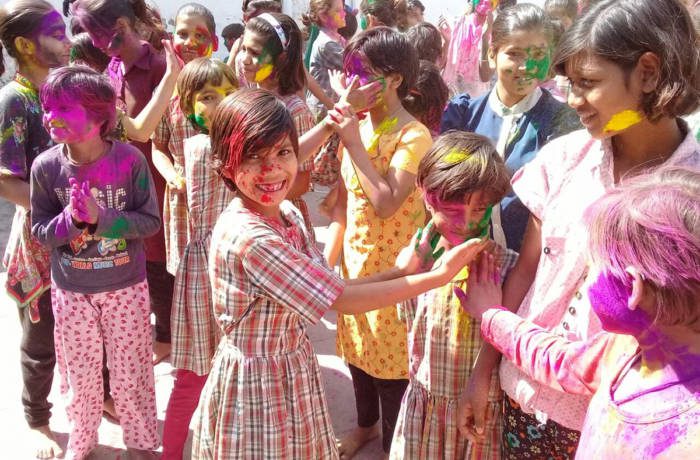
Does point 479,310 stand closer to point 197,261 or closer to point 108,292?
point 197,261

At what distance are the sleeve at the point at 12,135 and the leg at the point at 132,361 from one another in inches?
24.5

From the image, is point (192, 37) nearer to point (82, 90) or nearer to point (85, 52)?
point (85, 52)

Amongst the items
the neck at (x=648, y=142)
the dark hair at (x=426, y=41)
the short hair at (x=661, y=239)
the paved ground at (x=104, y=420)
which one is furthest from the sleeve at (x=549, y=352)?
the dark hair at (x=426, y=41)

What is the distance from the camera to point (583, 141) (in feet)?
4.76

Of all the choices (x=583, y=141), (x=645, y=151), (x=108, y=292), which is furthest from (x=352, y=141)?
(x=108, y=292)

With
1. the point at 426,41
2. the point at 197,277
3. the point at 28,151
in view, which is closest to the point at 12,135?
the point at 28,151

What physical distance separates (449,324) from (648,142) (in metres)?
0.71

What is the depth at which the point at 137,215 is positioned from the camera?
231cm

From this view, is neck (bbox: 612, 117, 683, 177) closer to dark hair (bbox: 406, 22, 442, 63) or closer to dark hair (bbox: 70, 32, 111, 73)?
dark hair (bbox: 406, 22, 442, 63)

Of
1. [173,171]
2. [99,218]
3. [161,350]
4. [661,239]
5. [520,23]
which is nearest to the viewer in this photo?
[661,239]

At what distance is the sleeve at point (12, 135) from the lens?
2.34m

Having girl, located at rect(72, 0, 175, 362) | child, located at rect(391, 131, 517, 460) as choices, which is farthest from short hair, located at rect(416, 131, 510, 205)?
girl, located at rect(72, 0, 175, 362)

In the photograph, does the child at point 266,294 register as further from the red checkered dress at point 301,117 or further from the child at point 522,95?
the red checkered dress at point 301,117

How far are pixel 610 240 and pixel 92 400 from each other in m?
2.21
